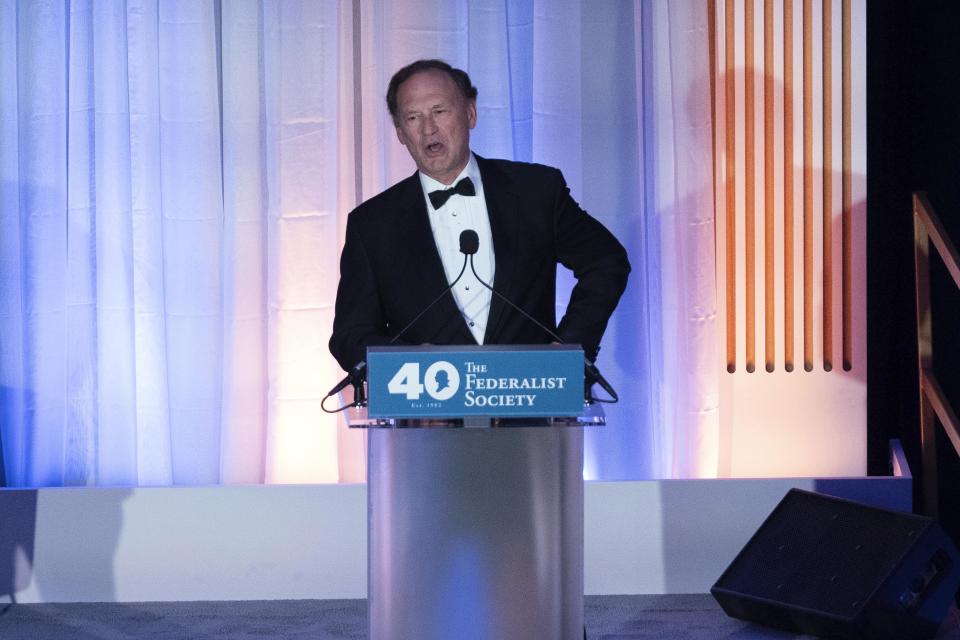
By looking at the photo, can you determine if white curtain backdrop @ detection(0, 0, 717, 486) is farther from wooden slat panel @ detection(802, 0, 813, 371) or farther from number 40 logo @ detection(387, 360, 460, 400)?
number 40 logo @ detection(387, 360, 460, 400)

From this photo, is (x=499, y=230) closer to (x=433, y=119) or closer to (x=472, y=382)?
(x=433, y=119)

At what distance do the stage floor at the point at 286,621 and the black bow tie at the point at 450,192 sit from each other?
123cm

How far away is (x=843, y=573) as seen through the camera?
3.28 metres

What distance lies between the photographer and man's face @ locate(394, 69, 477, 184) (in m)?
3.14

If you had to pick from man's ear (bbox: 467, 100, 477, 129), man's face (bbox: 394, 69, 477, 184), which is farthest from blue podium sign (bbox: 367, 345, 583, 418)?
man's ear (bbox: 467, 100, 477, 129)

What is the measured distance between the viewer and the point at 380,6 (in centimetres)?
421

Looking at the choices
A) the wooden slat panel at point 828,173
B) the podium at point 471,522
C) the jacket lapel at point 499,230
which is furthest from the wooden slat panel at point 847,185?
the podium at point 471,522

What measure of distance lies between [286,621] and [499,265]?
128 cm

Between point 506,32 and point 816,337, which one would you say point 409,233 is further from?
point 816,337

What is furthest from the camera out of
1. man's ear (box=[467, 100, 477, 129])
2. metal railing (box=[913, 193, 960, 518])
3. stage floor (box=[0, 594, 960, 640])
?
metal railing (box=[913, 193, 960, 518])

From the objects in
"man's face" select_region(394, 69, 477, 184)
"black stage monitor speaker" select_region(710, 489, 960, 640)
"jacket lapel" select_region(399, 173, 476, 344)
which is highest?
"man's face" select_region(394, 69, 477, 184)

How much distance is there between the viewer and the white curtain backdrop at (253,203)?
416 cm

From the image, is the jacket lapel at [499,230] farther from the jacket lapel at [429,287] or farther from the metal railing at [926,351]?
the metal railing at [926,351]

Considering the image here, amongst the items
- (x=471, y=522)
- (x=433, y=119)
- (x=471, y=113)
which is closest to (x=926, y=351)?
(x=471, y=113)
